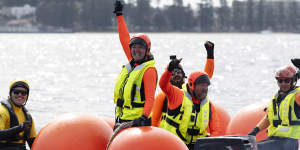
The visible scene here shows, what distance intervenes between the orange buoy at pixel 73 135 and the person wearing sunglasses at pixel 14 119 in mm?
279

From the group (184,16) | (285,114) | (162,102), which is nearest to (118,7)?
(162,102)

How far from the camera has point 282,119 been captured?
6.82 m

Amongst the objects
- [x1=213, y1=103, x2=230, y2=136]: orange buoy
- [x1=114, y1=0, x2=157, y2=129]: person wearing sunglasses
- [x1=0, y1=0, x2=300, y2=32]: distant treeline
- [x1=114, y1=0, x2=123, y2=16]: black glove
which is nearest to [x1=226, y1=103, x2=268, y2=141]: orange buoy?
[x1=213, y1=103, x2=230, y2=136]: orange buoy

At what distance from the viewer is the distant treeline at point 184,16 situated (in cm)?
10575

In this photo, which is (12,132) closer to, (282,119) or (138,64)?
(138,64)

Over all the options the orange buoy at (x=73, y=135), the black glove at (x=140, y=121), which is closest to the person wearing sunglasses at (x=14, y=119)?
the orange buoy at (x=73, y=135)

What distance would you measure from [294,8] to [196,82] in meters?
109

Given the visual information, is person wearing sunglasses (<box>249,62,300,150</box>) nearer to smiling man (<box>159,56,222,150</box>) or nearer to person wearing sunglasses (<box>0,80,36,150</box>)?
smiling man (<box>159,56,222,150</box>)

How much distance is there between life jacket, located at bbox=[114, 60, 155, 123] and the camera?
5.96 m

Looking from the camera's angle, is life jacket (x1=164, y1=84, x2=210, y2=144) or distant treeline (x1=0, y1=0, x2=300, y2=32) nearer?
life jacket (x1=164, y1=84, x2=210, y2=144)

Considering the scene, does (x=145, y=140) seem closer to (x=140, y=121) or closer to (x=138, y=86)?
(x=140, y=121)

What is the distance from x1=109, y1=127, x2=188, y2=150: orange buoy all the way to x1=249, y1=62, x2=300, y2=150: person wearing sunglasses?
1.36 m

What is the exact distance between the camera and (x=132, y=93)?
5.97 m

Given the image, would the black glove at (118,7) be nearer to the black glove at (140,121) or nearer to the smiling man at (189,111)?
the smiling man at (189,111)
